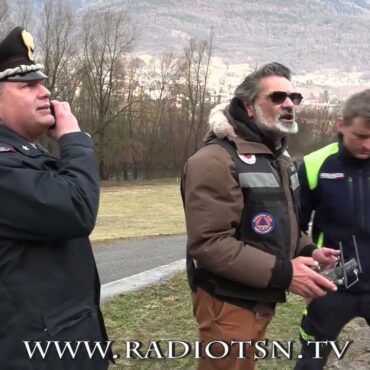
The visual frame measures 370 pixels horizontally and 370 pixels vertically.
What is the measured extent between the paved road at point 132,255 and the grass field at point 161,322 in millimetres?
2804

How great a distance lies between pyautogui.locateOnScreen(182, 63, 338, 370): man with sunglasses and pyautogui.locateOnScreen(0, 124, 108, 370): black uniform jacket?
67 cm

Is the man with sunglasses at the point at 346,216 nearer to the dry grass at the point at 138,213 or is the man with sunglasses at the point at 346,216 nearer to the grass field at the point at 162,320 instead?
the grass field at the point at 162,320

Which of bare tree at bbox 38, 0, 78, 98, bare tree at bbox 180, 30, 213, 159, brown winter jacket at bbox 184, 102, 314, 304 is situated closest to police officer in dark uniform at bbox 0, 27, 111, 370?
brown winter jacket at bbox 184, 102, 314, 304

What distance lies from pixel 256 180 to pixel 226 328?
75cm

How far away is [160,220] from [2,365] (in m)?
21.1

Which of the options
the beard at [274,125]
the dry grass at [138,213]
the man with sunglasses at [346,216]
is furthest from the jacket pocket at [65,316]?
the dry grass at [138,213]

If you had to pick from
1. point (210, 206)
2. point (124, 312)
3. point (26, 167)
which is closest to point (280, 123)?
point (210, 206)

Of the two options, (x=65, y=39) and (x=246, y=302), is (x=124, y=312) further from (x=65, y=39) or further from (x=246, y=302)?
(x=65, y=39)

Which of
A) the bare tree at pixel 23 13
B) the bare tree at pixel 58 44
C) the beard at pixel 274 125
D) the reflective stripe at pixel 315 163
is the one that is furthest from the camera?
the bare tree at pixel 23 13

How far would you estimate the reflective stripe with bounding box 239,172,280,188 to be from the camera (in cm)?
262

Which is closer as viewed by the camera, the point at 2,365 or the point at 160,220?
the point at 2,365

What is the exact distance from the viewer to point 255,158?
2.69 metres

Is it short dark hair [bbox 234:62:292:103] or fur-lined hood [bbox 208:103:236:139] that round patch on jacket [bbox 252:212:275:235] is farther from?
short dark hair [bbox 234:62:292:103]

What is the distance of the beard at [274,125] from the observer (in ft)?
9.26
